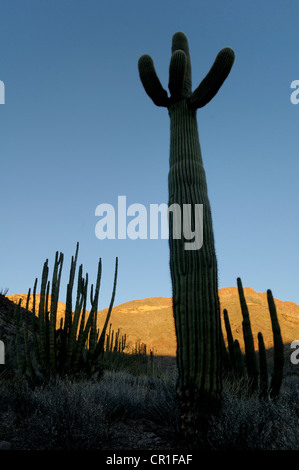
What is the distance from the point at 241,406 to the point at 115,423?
1.49 meters

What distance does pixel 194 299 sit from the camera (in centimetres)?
435

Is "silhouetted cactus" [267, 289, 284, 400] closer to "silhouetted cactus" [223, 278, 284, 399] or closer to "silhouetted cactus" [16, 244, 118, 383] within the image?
"silhouetted cactus" [223, 278, 284, 399]

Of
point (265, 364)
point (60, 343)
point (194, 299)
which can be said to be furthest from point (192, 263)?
point (60, 343)

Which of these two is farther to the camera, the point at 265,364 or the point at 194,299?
the point at 265,364

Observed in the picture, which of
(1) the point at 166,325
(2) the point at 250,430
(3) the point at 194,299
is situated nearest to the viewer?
(2) the point at 250,430

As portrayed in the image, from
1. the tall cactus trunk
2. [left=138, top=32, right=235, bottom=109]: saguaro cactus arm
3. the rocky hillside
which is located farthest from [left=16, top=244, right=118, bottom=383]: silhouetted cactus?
the rocky hillside

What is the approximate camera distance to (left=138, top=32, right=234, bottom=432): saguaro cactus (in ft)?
13.4

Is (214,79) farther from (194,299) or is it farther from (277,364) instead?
(277,364)

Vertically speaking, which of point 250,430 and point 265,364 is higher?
point 265,364

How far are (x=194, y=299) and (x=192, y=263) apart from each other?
0.46 m

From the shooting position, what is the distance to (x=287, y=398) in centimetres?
529

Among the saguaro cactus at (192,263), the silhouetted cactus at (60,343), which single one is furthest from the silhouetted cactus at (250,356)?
the silhouetted cactus at (60,343)
